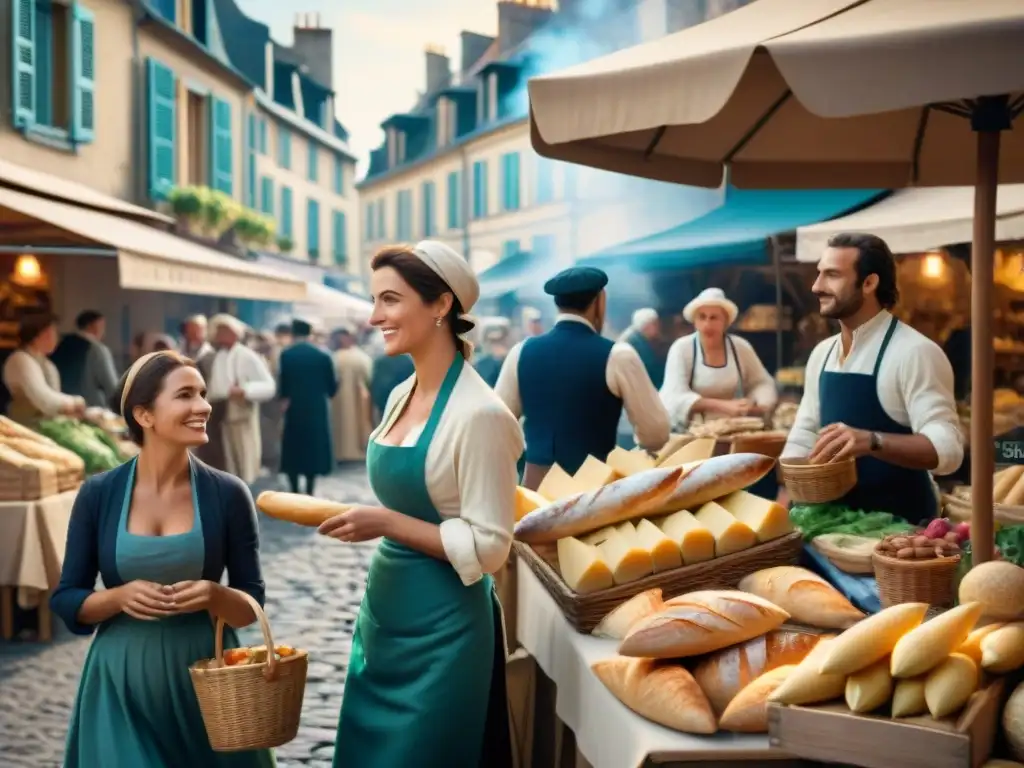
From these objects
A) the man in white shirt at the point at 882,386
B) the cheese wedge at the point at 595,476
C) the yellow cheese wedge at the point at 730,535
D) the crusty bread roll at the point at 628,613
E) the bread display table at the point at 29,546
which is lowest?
the bread display table at the point at 29,546

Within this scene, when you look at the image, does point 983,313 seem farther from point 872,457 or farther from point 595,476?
point 595,476

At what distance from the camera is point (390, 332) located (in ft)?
9.45

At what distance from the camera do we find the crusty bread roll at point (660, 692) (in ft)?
7.65

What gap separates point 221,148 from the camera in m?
21.8

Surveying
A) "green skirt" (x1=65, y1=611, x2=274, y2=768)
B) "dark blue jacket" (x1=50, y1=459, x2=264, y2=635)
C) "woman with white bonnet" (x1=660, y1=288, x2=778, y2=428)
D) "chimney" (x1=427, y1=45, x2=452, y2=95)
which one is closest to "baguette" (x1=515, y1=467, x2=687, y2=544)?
"dark blue jacket" (x1=50, y1=459, x2=264, y2=635)

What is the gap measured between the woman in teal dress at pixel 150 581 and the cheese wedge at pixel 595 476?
1.19 m

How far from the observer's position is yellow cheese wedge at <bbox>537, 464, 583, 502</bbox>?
3877 millimetres

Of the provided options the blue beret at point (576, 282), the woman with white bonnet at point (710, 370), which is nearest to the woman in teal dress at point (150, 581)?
the blue beret at point (576, 282)

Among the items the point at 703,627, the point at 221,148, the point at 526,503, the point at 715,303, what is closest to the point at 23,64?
the point at 221,148

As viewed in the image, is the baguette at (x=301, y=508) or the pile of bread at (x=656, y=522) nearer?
the baguette at (x=301, y=508)

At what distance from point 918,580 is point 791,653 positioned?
1.32ft

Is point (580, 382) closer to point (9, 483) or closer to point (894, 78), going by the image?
point (894, 78)

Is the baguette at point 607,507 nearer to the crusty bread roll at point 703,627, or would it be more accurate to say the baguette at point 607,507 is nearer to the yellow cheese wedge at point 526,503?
the yellow cheese wedge at point 526,503

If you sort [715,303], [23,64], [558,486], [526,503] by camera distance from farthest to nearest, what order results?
1. [23,64]
2. [715,303]
3. [558,486]
4. [526,503]
